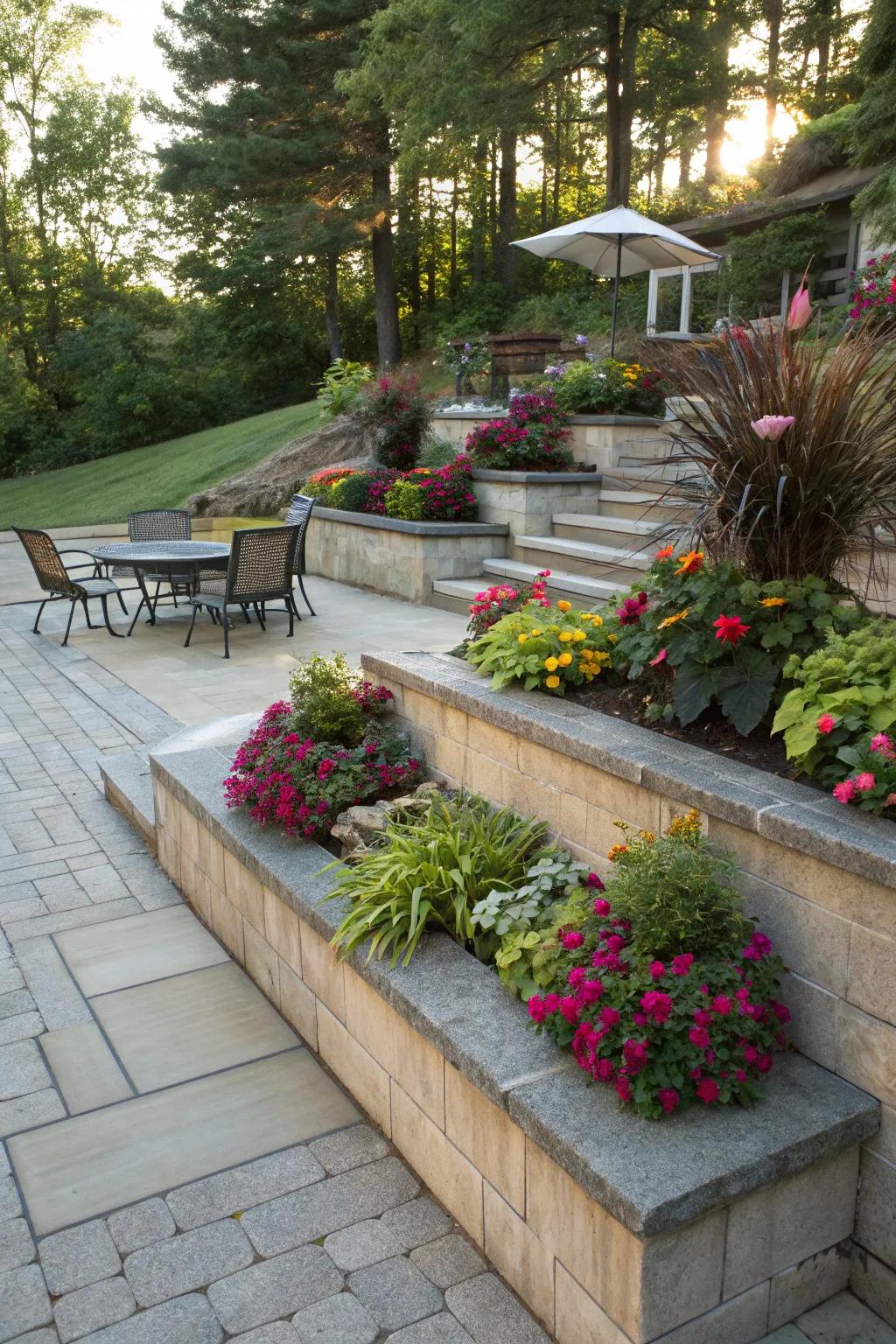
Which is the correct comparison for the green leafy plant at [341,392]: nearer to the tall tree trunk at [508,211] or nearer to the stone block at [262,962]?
the stone block at [262,962]

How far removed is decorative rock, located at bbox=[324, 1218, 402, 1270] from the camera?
1.99m

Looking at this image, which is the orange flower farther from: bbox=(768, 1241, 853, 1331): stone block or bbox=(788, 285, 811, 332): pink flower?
bbox=(768, 1241, 853, 1331): stone block

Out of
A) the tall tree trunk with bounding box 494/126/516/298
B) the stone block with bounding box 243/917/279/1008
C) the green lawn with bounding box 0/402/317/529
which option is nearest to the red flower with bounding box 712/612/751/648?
the stone block with bounding box 243/917/279/1008

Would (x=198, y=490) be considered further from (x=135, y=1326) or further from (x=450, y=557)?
(x=135, y=1326)

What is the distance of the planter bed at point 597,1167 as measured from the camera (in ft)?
5.36

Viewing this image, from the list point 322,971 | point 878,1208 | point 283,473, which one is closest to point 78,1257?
point 322,971

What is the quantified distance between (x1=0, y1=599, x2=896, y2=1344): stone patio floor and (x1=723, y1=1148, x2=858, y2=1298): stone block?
15cm

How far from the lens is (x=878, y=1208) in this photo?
1.86 m

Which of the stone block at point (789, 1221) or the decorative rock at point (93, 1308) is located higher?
the stone block at point (789, 1221)

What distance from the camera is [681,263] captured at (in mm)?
11406

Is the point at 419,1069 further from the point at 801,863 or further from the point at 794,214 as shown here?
the point at 794,214

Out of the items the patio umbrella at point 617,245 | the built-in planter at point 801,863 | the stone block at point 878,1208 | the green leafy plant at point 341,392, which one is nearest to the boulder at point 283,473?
the green leafy plant at point 341,392

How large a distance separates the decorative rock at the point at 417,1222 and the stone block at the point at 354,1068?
9.3 inches

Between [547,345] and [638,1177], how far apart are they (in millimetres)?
10291
